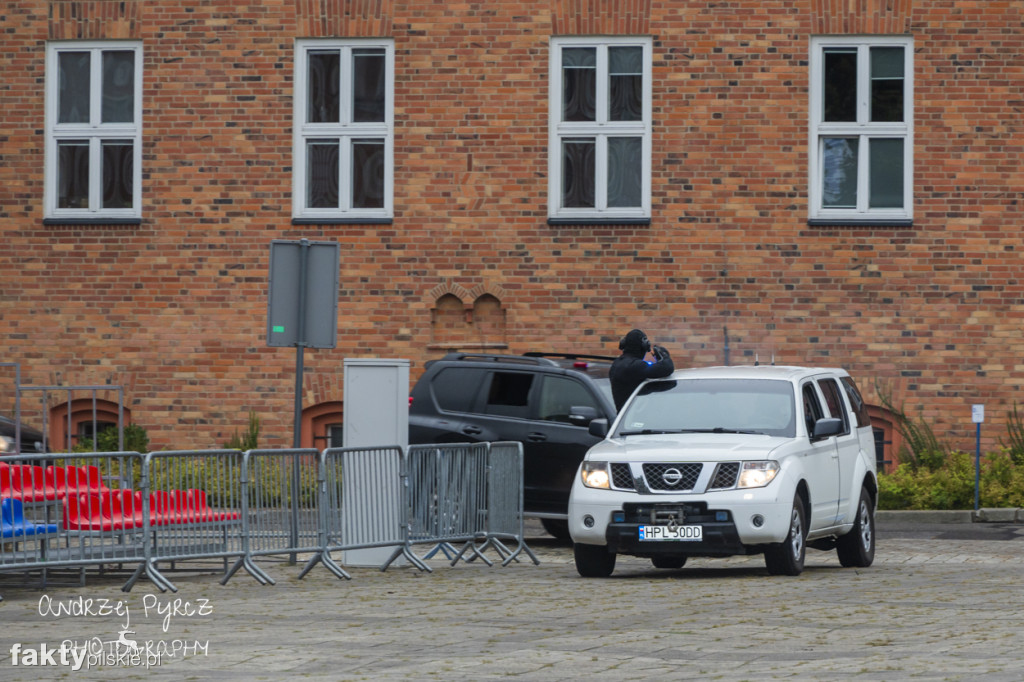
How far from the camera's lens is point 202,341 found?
73.0ft

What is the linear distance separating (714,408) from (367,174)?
9339 millimetres

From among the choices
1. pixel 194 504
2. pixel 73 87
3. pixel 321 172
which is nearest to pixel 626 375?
pixel 194 504

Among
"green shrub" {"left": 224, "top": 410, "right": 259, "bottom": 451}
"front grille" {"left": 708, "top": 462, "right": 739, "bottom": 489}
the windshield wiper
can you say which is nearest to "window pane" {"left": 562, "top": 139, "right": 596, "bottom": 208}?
"green shrub" {"left": 224, "top": 410, "right": 259, "bottom": 451}

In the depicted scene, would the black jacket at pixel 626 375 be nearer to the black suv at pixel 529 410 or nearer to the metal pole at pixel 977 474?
the black suv at pixel 529 410

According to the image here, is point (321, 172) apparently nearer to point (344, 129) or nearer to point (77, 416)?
point (344, 129)

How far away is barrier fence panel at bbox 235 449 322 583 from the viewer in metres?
13.2

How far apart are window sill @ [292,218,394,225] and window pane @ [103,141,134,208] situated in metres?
2.29

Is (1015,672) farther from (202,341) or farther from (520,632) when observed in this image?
(202,341)

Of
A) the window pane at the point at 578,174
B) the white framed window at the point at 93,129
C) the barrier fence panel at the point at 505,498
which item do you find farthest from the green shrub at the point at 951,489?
the white framed window at the point at 93,129

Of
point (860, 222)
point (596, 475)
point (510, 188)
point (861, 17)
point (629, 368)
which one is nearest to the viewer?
point (596, 475)

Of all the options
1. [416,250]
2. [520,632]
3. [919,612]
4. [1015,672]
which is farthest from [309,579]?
[416,250]

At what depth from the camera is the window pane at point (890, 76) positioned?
859 inches

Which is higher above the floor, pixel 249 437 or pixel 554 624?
pixel 249 437

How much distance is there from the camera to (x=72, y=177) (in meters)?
22.7
